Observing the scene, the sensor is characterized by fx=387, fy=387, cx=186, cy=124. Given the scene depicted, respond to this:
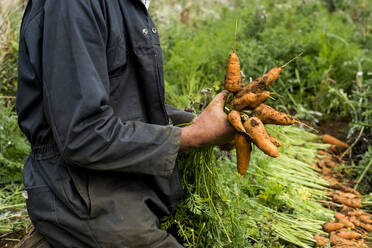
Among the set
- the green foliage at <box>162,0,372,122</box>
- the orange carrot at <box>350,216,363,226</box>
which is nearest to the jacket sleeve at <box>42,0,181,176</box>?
the orange carrot at <box>350,216,363,226</box>

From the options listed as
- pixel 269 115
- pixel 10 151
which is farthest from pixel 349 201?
pixel 10 151

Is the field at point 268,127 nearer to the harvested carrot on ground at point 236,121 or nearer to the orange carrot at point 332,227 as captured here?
the orange carrot at point 332,227

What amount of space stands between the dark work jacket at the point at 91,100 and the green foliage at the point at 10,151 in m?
1.34

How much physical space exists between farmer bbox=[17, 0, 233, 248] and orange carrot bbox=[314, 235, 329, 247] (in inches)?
46.6

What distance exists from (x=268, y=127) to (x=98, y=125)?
1333 millimetres

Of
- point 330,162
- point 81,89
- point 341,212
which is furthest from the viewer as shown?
point 330,162

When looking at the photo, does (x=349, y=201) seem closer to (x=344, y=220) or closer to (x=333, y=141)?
(x=344, y=220)

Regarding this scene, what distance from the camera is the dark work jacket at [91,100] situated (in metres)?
1.37

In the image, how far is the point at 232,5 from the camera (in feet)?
22.9

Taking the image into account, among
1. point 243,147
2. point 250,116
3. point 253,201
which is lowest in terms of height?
point 253,201

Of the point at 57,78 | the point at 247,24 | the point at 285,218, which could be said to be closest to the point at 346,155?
the point at 285,218

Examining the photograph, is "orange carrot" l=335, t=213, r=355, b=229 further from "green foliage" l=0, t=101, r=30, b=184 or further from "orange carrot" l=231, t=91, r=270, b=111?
"green foliage" l=0, t=101, r=30, b=184

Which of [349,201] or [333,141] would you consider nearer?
[349,201]

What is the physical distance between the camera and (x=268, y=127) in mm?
2447
